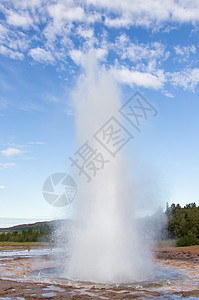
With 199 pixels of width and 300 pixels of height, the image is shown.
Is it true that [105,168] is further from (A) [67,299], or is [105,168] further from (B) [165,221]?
(B) [165,221]

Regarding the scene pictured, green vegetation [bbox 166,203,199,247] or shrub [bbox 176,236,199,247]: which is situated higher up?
green vegetation [bbox 166,203,199,247]

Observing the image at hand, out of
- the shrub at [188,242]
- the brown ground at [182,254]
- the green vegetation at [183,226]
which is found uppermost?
the green vegetation at [183,226]

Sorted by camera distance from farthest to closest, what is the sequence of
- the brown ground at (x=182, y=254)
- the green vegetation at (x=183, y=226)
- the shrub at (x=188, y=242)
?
the green vegetation at (x=183, y=226) → the shrub at (x=188, y=242) → the brown ground at (x=182, y=254)

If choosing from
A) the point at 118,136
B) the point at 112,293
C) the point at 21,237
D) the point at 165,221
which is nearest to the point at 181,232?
the point at 165,221

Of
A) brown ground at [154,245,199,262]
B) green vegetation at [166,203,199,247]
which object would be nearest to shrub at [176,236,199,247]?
green vegetation at [166,203,199,247]

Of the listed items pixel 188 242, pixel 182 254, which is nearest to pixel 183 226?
pixel 188 242

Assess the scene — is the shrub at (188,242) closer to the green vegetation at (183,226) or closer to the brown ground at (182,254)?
the green vegetation at (183,226)

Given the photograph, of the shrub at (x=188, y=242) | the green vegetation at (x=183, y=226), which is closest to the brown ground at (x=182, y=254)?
the shrub at (x=188, y=242)

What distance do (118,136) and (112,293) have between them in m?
9.89

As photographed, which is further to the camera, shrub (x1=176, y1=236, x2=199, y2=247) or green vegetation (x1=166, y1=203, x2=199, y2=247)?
green vegetation (x1=166, y1=203, x2=199, y2=247)

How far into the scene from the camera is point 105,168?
17.2m

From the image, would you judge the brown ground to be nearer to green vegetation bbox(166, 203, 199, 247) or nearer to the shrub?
the shrub

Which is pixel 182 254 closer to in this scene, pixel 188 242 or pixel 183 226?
pixel 188 242

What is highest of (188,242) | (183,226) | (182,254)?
(183,226)
